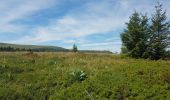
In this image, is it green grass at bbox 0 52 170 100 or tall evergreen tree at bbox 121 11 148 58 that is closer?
green grass at bbox 0 52 170 100

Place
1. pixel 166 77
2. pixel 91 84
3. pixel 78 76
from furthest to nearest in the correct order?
pixel 78 76 → pixel 166 77 → pixel 91 84

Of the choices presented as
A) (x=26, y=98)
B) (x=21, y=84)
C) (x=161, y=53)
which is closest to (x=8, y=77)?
(x=21, y=84)

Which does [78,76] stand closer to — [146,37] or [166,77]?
[166,77]

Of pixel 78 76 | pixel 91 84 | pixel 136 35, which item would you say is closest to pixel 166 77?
pixel 91 84

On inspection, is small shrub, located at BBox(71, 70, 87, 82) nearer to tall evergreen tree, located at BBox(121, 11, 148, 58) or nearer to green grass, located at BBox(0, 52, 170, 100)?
green grass, located at BBox(0, 52, 170, 100)

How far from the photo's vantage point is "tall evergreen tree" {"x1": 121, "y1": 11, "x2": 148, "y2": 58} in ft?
106

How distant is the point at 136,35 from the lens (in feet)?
107

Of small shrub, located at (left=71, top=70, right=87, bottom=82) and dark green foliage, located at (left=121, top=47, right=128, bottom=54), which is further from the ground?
dark green foliage, located at (left=121, top=47, right=128, bottom=54)

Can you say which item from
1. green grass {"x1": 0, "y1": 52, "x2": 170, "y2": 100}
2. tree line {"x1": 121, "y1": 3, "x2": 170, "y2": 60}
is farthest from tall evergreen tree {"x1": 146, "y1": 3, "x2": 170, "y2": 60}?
green grass {"x1": 0, "y1": 52, "x2": 170, "y2": 100}

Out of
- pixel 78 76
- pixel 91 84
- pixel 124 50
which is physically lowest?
pixel 91 84

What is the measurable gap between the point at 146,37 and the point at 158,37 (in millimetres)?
1267

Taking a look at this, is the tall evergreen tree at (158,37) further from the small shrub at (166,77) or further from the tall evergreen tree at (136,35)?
the small shrub at (166,77)

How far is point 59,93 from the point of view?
46.6 ft

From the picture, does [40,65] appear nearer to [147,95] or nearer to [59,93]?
[59,93]
